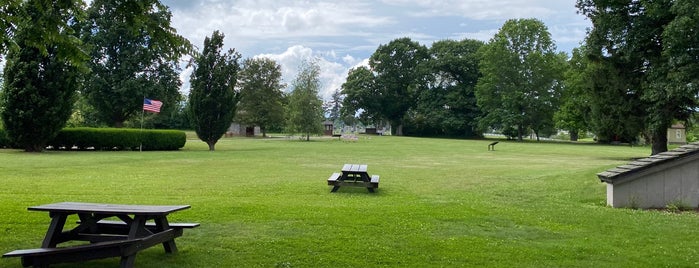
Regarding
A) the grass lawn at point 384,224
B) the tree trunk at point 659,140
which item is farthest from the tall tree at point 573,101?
the grass lawn at point 384,224

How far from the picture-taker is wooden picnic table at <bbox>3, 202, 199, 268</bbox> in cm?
484

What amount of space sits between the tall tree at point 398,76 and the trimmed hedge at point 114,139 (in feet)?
177

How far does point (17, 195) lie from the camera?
1063 centimetres

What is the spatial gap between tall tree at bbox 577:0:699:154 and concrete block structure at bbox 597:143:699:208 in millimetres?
17057

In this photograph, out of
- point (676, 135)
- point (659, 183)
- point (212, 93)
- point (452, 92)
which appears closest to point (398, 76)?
point (452, 92)

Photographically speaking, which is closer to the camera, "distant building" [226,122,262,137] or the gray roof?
the gray roof

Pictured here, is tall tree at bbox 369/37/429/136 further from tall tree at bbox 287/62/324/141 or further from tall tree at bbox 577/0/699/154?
tall tree at bbox 577/0/699/154

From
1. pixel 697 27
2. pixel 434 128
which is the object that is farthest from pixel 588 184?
pixel 434 128

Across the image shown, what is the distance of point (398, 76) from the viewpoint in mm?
87875

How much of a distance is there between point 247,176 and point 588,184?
10094mm

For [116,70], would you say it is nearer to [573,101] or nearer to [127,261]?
[573,101]

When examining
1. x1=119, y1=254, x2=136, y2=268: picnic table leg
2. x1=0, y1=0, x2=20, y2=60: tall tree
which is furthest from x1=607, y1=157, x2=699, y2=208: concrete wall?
x1=0, y1=0, x2=20, y2=60: tall tree

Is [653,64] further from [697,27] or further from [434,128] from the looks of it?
[434,128]

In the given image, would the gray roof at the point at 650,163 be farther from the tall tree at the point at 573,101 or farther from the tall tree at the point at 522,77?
the tall tree at the point at 522,77
